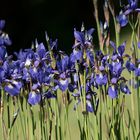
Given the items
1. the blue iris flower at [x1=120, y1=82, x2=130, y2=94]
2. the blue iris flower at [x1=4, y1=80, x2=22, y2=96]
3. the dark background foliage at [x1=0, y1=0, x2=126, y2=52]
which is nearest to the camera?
the blue iris flower at [x1=4, y1=80, x2=22, y2=96]

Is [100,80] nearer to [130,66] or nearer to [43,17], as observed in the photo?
[130,66]

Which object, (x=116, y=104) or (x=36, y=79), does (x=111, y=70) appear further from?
(x=36, y=79)

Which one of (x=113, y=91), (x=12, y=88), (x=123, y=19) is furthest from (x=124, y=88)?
(x=12, y=88)

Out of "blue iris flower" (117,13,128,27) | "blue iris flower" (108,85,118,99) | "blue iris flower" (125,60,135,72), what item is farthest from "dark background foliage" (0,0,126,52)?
"blue iris flower" (108,85,118,99)

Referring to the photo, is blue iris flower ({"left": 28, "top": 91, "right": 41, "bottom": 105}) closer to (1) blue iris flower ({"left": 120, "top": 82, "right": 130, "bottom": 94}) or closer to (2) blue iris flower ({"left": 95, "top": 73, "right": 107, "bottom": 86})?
(2) blue iris flower ({"left": 95, "top": 73, "right": 107, "bottom": 86})

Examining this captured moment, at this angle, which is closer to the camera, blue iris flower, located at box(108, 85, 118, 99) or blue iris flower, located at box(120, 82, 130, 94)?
blue iris flower, located at box(108, 85, 118, 99)

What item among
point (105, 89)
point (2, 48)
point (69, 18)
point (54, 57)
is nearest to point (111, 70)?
point (105, 89)

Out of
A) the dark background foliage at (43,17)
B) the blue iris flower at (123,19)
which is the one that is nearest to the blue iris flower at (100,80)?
the blue iris flower at (123,19)

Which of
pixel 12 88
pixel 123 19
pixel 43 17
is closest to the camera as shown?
pixel 12 88
